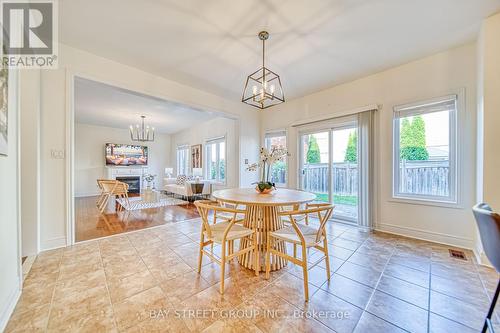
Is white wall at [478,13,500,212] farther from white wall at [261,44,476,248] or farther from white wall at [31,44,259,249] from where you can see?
white wall at [31,44,259,249]

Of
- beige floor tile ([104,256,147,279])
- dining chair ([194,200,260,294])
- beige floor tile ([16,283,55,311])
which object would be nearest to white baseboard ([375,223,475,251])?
dining chair ([194,200,260,294])

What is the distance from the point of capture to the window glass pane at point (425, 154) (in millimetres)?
2725

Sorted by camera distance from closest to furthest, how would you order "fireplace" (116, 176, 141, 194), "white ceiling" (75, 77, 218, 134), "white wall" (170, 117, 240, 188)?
"white ceiling" (75, 77, 218, 134)
"white wall" (170, 117, 240, 188)
"fireplace" (116, 176, 141, 194)

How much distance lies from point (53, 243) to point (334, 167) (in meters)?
4.66

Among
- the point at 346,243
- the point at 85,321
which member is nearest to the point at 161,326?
the point at 85,321

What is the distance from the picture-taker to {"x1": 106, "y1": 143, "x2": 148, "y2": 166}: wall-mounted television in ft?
24.4

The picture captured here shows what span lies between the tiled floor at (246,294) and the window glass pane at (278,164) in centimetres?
257

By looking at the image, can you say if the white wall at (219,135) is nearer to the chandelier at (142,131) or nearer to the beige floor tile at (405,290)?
the chandelier at (142,131)

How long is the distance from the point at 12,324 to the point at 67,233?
1.54 metres

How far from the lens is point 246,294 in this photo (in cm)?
160

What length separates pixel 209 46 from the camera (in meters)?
2.55

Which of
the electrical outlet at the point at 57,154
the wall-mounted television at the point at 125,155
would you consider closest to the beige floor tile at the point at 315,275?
the electrical outlet at the point at 57,154

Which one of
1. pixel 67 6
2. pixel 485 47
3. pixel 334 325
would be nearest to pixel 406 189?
pixel 485 47

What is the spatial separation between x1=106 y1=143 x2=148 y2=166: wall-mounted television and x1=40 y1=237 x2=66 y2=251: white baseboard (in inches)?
231
